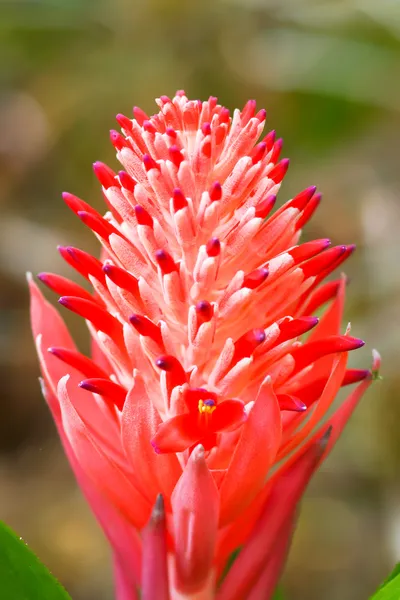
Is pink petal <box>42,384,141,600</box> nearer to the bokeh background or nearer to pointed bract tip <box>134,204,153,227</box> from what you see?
pointed bract tip <box>134,204,153,227</box>

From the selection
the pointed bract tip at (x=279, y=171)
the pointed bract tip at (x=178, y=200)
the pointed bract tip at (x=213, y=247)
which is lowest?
the pointed bract tip at (x=213, y=247)

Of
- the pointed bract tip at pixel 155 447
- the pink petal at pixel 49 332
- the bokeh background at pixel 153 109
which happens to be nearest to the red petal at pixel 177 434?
the pointed bract tip at pixel 155 447

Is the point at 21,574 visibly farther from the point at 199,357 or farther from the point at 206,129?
the point at 206,129

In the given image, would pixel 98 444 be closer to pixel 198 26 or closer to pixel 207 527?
pixel 207 527

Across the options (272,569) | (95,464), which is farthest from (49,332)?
(272,569)

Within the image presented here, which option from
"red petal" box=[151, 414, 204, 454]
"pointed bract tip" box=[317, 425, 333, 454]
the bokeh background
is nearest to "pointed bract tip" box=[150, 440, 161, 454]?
"red petal" box=[151, 414, 204, 454]

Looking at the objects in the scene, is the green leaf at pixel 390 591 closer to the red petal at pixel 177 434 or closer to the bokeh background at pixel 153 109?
the red petal at pixel 177 434
